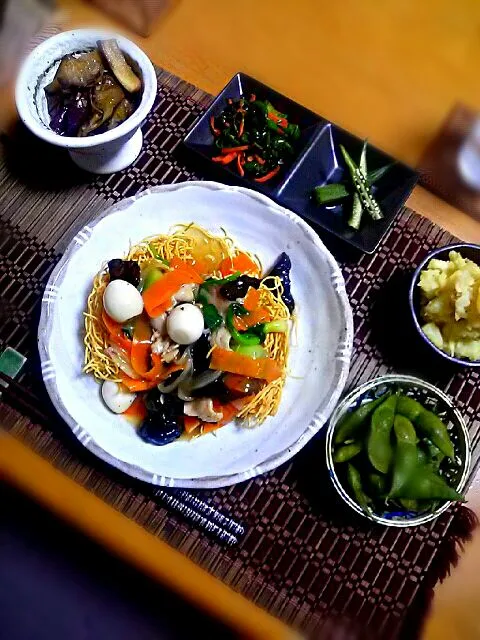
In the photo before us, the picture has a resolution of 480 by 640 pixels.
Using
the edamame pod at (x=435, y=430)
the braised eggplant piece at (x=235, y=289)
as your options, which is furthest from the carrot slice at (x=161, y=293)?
the edamame pod at (x=435, y=430)

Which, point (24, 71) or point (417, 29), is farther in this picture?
point (417, 29)

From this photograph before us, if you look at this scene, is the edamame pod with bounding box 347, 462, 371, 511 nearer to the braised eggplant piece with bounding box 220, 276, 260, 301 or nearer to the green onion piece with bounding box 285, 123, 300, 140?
the braised eggplant piece with bounding box 220, 276, 260, 301

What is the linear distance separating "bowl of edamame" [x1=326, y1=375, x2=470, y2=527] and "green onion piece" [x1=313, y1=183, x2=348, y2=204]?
573 mm

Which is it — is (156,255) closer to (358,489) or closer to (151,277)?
(151,277)

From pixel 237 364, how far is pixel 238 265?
311 millimetres

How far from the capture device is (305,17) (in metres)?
2.26

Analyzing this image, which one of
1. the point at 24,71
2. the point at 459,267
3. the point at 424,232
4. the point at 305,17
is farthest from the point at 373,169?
the point at 24,71

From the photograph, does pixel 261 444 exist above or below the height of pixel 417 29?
below

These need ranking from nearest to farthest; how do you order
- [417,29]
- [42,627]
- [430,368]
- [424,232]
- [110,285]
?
[42,627] < [110,285] < [430,368] < [424,232] < [417,29]

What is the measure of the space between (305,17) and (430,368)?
121 cm

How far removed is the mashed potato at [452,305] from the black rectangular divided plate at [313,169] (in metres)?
0.22

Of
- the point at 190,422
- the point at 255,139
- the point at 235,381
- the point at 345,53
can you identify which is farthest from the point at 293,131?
the point at 190,422

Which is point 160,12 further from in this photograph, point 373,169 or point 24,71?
point 373,169

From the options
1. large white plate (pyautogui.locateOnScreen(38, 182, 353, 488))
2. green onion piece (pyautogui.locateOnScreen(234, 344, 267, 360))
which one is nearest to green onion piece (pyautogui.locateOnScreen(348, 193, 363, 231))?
large white plate (pyautogui.locateOnScreen(38, 182, 353, 488))
